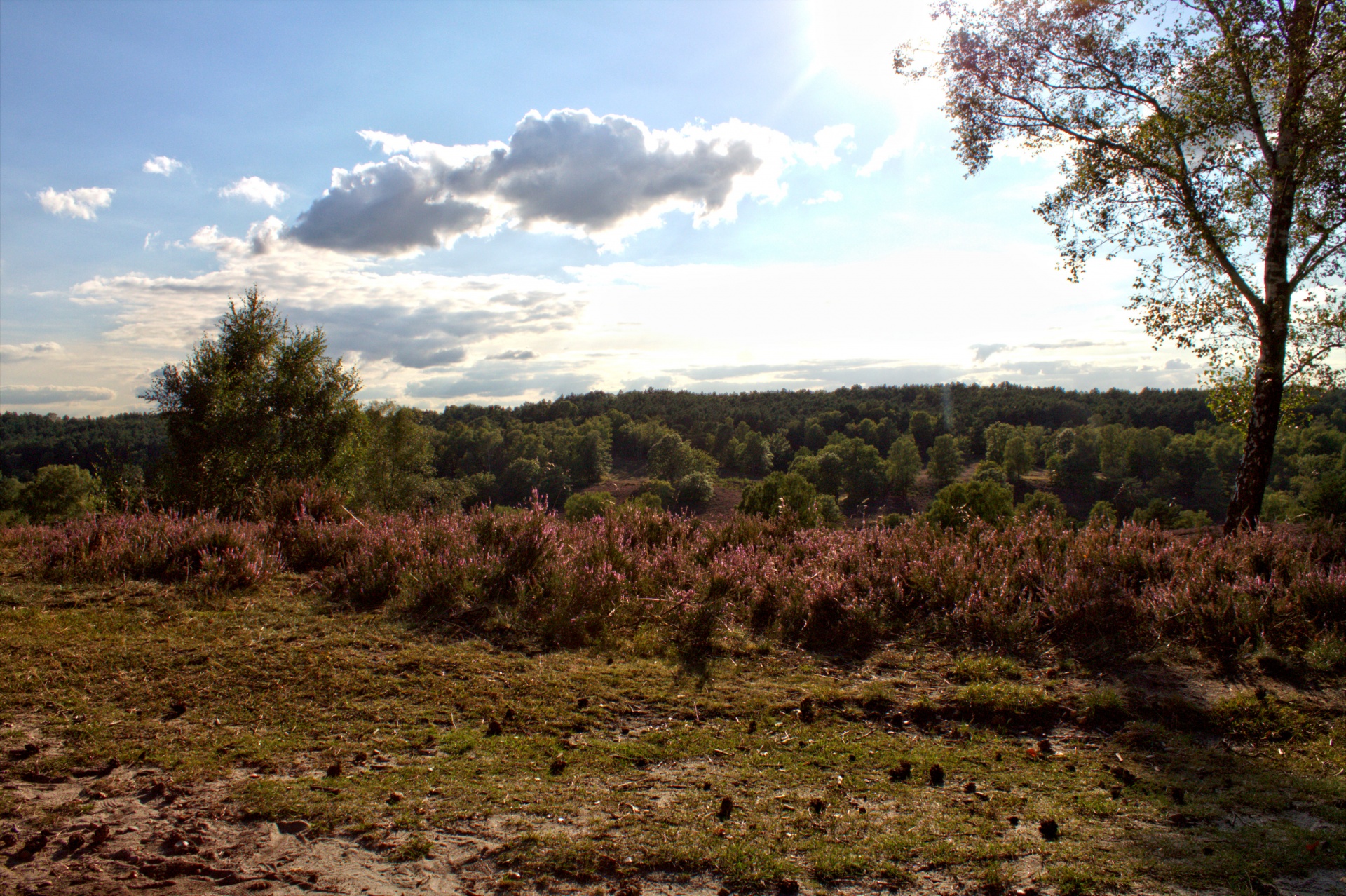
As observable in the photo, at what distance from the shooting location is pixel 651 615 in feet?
19.0

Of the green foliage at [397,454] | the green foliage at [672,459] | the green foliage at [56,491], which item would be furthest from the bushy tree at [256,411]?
the green foliage at [672,459]

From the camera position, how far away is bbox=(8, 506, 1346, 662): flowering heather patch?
527 cm

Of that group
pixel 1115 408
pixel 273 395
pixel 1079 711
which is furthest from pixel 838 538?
pixel 1115 408

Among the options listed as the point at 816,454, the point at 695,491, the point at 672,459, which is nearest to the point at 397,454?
the point at 695,491

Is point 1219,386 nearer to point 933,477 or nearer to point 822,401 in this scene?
point 933,477

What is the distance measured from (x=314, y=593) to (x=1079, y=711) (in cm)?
588

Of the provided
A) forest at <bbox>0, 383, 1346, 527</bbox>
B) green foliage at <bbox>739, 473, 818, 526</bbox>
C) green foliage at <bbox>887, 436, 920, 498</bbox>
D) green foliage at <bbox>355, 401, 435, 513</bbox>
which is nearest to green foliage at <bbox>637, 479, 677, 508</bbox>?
forest at <bbox>0, 383, 1346, 527</bbox>

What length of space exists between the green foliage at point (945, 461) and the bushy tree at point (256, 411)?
81.6 metres

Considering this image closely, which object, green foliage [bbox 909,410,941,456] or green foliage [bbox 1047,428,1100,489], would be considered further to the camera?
green foliage [bbox 909,410,941,456]

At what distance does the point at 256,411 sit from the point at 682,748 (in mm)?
23433

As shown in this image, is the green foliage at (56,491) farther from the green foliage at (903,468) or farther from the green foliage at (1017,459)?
the green foliage at (1017,459)

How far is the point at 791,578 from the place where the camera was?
6.13 m

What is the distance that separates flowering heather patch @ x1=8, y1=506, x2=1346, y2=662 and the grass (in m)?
0.44

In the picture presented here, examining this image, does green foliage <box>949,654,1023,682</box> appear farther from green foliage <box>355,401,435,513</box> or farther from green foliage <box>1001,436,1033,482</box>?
green foliage <box>1001,436,1033,482</box>
